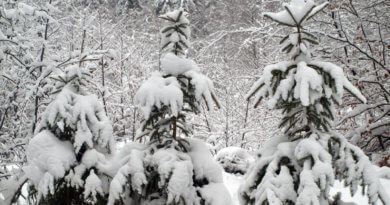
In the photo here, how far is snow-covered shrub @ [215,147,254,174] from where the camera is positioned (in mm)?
9672

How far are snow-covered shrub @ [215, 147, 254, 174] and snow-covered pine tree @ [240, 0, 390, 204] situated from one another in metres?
7.27

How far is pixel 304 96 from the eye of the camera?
2.13 meters

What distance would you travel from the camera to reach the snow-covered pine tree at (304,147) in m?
2.12

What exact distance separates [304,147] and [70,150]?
1914 millimetres

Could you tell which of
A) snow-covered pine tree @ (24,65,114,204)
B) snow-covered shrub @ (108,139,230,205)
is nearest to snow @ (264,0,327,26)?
snow-covered shrub @ (108,139,230,205)

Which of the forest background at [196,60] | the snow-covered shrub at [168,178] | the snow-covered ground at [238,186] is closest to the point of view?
the snow-covered shrub at [168,178]

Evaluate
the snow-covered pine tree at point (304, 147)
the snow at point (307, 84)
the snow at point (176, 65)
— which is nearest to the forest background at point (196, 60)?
the snow at point (176, 65)

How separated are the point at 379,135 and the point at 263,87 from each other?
5.02 m

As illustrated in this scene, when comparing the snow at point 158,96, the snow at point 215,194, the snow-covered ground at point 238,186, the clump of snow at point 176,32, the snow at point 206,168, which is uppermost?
the clump of snow at point 176,32

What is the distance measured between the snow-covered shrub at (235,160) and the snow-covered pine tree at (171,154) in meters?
6.93

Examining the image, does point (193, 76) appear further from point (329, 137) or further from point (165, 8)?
point (165, 8)

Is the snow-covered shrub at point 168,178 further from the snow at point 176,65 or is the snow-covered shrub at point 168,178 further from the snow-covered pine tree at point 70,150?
the snow at point 176,65

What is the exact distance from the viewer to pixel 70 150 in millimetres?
2826

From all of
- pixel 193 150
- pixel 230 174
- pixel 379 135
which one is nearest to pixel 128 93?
pixel 230 174
